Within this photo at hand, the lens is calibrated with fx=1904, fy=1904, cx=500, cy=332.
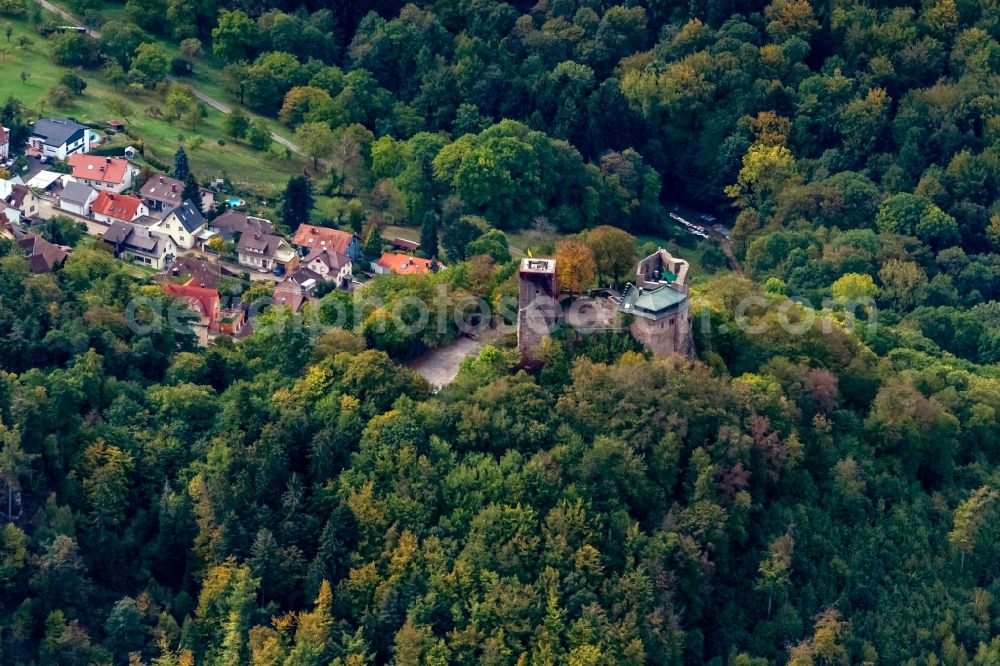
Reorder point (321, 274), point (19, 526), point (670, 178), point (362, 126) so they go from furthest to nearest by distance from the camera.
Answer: point (670, 178) → point (362, 126) → point (321, 274) → point (19, 526)

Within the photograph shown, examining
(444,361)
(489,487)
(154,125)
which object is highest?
(444,361)

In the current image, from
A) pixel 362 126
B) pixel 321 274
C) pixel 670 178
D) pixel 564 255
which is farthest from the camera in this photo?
pixel 670 178

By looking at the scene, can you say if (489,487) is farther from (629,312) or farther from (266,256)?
(266,256)

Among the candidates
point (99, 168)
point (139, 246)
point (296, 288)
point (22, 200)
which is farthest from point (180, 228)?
point (296, 288)

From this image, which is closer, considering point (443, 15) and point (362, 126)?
point (362, 126)

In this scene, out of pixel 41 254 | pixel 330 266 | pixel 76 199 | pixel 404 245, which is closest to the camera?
pixel 41 254

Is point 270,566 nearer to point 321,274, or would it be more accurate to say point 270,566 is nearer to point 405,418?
point 405,418

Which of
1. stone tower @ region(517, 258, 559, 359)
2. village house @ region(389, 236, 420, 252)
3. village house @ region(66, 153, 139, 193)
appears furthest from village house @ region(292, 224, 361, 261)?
stone tower @ region(517, 258, 559, 359)

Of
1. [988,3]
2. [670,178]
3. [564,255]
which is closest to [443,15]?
[670,178]
